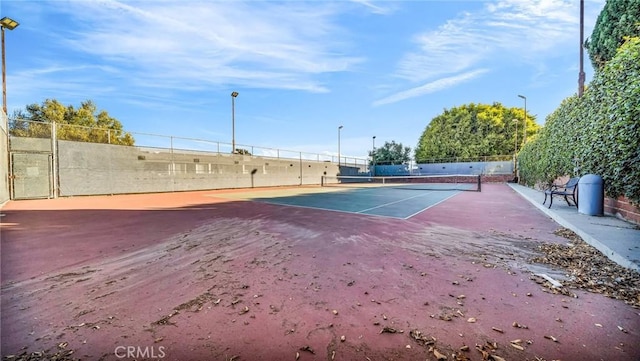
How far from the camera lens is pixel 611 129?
519cm

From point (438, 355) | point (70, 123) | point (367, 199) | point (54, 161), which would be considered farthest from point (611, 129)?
point (70, 123)

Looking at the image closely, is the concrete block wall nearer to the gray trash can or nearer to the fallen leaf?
the fallen leaf

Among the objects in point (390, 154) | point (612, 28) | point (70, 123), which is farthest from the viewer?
point (390, 154)

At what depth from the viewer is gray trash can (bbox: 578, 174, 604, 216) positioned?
243 inches

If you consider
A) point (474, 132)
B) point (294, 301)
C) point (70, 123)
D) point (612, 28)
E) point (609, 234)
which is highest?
point (612, 28)

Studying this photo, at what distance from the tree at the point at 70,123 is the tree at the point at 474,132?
40359 mm

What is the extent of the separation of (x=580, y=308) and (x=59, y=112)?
116ft

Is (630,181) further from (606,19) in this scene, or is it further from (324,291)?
(606,19)

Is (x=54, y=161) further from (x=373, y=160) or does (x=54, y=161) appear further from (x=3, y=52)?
(x=373, y=160)

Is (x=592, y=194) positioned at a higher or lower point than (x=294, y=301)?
higher

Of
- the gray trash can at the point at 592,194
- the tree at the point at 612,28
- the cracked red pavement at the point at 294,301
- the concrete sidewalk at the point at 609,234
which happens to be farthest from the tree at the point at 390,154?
the cracked red pavement at the point at 294,301

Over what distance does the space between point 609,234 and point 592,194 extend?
2.46 metres

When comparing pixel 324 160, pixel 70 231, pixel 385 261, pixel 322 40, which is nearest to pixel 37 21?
pixel 70 231

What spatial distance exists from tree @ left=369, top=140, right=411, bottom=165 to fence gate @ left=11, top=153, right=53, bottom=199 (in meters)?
39.7
